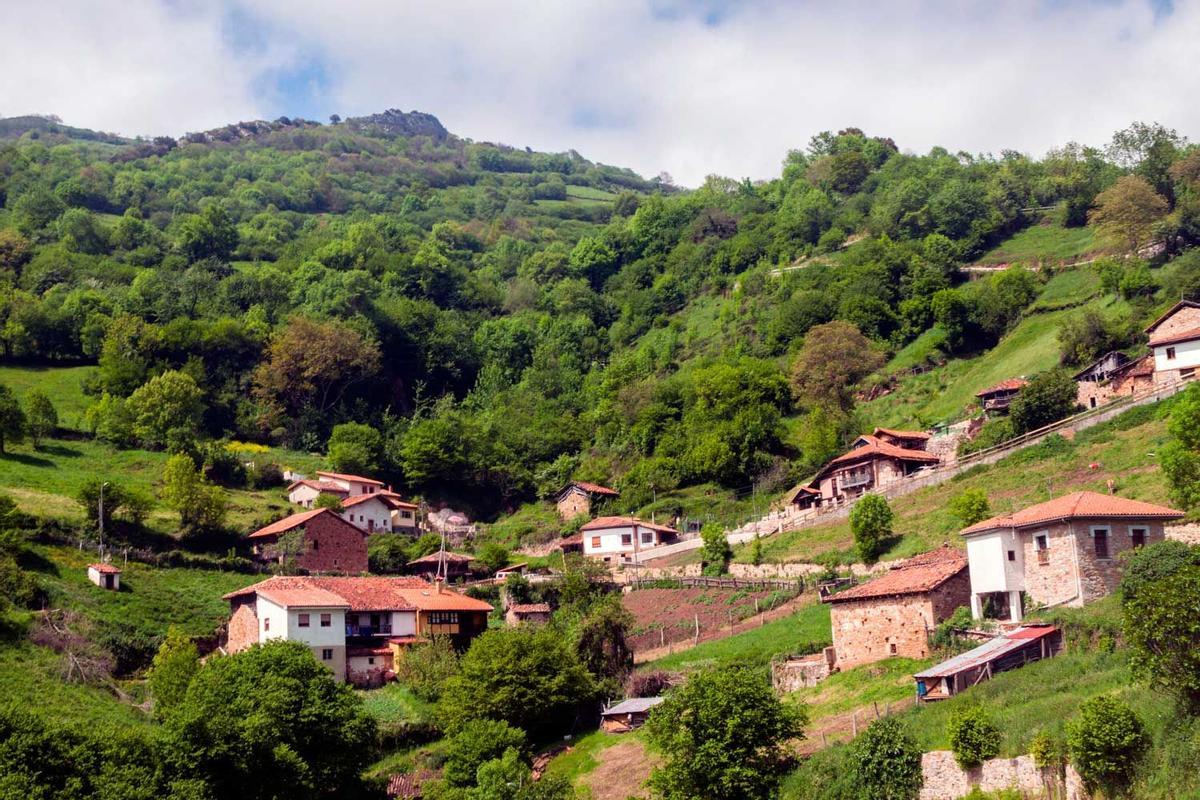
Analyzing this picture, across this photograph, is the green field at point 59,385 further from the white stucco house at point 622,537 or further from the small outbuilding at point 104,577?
the white stucco house at point 622,537

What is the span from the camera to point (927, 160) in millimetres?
132875

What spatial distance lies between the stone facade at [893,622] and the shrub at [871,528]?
11042 millimetres

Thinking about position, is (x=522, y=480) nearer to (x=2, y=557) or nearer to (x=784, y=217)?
(x=2, y=557)

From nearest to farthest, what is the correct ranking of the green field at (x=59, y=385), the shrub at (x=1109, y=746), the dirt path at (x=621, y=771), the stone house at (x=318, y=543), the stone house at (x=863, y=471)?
the shrub at (x=1109, y=746) < the dirt path at (x=621, y=771) < the stone house at (x=863, y=471) < the stone house at (x=318, y=543) < the green field at (x=59, y=385)

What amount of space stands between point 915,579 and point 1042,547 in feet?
13.9

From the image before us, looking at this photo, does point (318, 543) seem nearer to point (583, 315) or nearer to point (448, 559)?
point (448, 559)

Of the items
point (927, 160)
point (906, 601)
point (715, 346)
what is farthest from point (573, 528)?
point (927, 160)

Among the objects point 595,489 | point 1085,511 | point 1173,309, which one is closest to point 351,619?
point 595,489

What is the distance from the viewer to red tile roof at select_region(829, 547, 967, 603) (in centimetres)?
4031

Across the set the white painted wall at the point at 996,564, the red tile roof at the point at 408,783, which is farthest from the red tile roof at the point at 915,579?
the red tile roof at the point at 408,783

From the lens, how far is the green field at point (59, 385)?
87188mm

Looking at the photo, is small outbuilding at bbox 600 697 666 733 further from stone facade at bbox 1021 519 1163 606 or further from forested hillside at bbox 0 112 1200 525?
forested hillside at bbox 0 112 1200 525

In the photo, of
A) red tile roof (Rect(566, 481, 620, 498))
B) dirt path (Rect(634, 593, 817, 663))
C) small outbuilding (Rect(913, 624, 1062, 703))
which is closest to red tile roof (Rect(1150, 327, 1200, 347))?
dirt path (Rect(634, 593, 817, 663))

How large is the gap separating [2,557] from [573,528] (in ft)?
103
